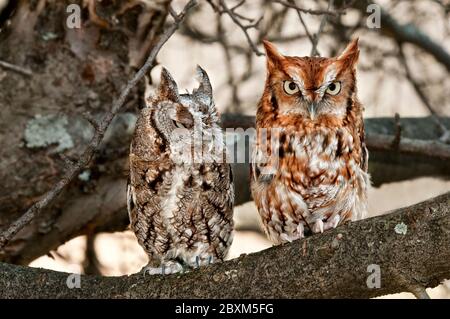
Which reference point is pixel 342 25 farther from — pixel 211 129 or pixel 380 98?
Answer: pixel 211 129

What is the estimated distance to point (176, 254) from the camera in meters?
2.91

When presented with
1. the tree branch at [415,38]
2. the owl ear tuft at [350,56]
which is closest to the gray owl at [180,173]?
the owl ear tuft at [350,56]

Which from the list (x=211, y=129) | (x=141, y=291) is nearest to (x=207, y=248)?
(x=211, y=129)

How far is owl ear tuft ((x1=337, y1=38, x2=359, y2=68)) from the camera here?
9.00 ft

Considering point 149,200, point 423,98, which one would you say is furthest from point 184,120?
point 423,98

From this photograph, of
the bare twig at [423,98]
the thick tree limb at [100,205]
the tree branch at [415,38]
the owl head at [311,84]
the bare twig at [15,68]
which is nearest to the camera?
the owl head at [311,84]

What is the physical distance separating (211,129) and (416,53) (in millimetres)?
2121

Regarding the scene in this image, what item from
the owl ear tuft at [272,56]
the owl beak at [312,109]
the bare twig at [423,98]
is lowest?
the bare twig at [423,98]

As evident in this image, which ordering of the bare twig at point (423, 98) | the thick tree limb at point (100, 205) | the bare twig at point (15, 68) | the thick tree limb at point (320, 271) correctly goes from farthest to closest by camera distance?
1. the bare twig at point (423, 98)
2. the thick tree limb at point (100, 205)
3. the bare twig at point (15, 68)
4. the thick tree limb at point (320, 271)

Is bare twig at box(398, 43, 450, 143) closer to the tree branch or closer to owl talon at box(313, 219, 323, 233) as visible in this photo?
the tree branch

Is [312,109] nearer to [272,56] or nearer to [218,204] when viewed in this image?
[272,56]

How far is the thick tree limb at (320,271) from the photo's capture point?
2006mm

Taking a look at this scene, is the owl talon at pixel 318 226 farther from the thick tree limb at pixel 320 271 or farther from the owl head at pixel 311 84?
the thick tree limb at pixel 320 271

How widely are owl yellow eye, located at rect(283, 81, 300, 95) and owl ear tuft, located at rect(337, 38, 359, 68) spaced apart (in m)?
0.17
